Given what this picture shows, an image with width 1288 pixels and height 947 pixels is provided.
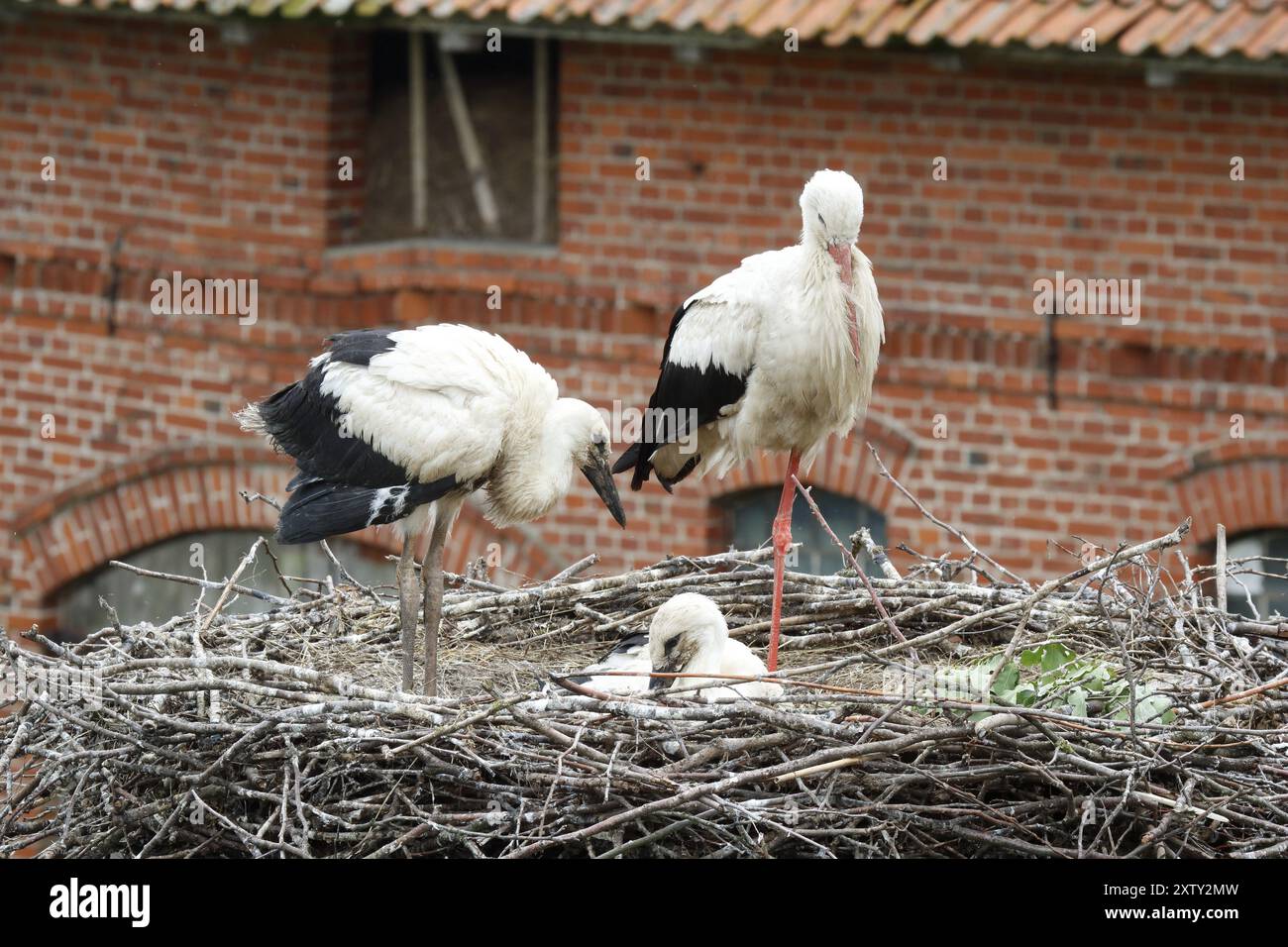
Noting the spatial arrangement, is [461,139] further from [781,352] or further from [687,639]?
[687,639]

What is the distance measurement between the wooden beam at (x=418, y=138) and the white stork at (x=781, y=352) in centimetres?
429

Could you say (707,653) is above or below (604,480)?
below

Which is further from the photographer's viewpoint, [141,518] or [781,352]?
[141,518]

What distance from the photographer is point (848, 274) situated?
23.6 feet

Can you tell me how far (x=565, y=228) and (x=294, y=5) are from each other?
5.49 feet

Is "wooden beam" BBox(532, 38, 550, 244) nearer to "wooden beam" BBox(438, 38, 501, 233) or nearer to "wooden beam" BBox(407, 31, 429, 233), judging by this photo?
"wooden beam" BBox(438, 38, 501, 233)

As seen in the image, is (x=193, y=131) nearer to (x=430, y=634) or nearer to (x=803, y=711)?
(x=430, y=634)

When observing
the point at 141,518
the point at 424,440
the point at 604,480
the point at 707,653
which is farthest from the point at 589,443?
the point at 141,518

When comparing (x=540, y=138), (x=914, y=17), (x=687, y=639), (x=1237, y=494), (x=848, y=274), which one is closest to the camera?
(x=687, y=639)

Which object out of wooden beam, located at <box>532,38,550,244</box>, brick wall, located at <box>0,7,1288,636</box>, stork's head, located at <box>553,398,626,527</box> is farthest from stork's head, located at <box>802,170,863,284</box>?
wooden beam, located at <box>532,38,550,244</box>

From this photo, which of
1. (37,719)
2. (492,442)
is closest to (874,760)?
(492,442)

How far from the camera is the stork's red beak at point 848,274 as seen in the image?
716 centimetres

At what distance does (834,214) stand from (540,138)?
16.2 ft

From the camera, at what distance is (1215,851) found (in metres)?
6.01
